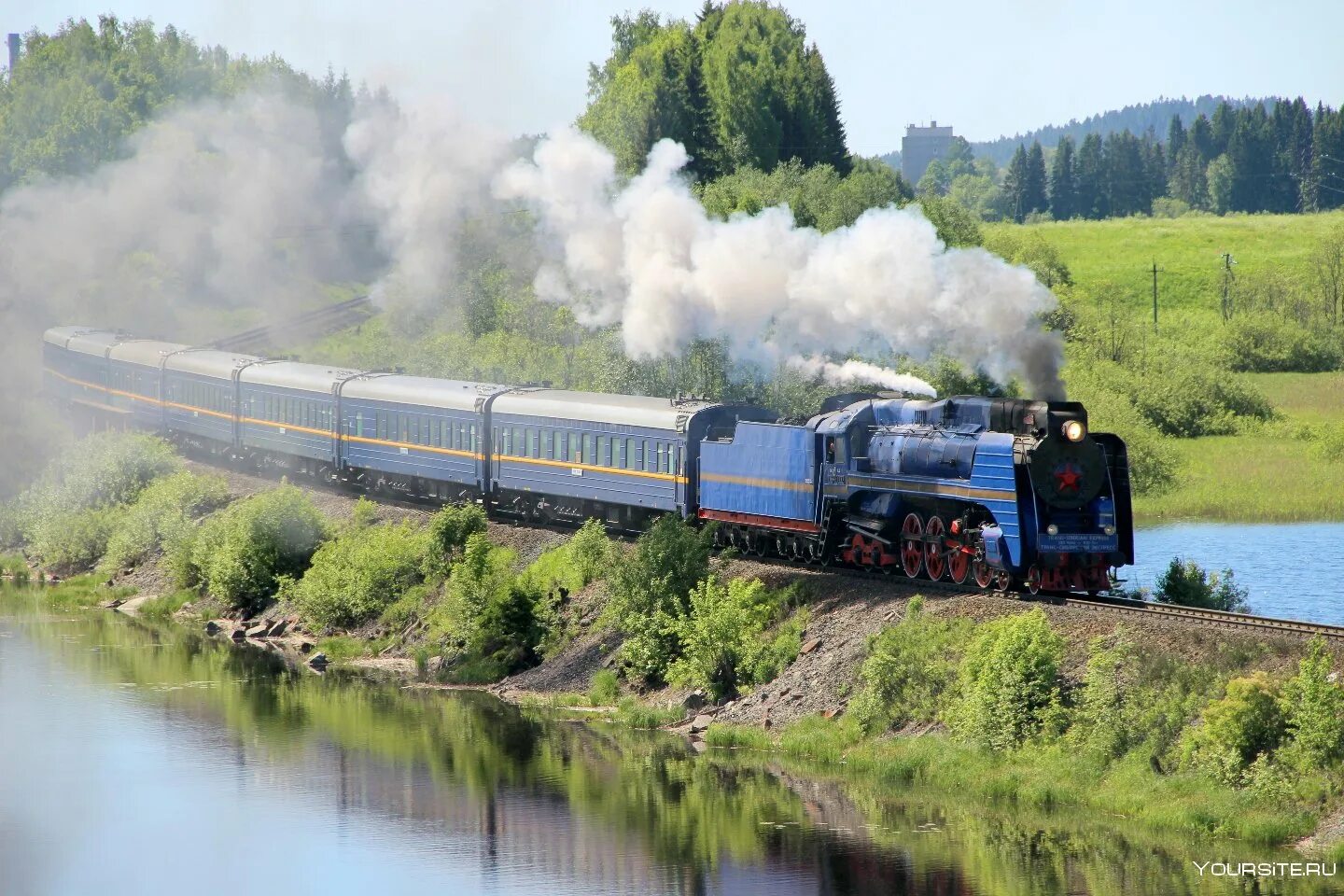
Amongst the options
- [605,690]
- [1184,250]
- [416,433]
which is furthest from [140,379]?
[1184,250]

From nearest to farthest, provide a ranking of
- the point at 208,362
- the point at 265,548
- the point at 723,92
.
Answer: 1. the point at 265,548
2. the point at 208,362
3. the point at 723,92

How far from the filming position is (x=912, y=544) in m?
35.9

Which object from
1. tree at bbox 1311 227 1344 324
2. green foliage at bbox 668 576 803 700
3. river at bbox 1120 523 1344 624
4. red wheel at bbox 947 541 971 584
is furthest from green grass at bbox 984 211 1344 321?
red wheel at bbox 947 541 971 584

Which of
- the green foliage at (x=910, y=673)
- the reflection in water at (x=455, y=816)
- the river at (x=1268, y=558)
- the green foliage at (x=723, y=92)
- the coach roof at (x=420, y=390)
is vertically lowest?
the reflection in water at (x=455, y=816)

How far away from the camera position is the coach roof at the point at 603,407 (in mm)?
42406

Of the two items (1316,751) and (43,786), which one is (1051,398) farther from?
(43,786)

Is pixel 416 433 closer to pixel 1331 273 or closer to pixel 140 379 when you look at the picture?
pixel 140 379

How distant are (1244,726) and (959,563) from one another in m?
8.62

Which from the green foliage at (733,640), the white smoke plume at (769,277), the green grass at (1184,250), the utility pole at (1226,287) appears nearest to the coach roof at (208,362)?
the white smoke plume at (769,277)

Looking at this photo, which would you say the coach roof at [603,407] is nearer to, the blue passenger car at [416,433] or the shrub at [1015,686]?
the blue passenger car at [416,433]

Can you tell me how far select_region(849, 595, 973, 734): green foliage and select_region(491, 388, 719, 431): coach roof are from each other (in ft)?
33.6

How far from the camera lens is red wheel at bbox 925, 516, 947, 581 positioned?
1363 inches

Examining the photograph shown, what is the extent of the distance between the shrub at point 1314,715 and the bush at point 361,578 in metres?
27.6

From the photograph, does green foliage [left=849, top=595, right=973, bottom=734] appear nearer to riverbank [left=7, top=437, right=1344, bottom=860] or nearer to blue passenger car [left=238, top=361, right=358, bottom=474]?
riverbank [left=7, top=437, right=1344, bottom=860]
